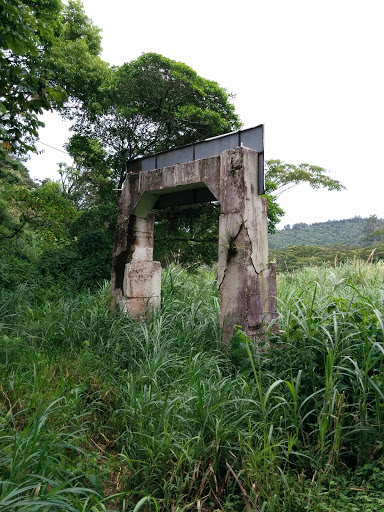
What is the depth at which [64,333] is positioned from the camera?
4871 mm

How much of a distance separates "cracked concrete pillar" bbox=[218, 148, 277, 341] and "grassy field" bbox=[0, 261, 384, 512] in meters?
0.41

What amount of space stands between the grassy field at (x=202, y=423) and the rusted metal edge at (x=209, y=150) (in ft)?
7.01

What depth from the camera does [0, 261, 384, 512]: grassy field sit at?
7.82 feet

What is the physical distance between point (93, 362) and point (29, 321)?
144cm

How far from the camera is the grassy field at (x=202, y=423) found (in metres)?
2.38

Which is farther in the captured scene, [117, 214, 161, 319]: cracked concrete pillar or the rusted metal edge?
[117, 214, 161, 319]: cracked concrete pillar

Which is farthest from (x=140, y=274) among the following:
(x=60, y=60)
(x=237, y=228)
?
(x=60, y=60)

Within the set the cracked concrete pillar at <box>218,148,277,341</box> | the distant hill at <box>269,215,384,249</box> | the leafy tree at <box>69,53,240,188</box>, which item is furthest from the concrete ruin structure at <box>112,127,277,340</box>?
the distant hill at <box>269,215,384,249</box>

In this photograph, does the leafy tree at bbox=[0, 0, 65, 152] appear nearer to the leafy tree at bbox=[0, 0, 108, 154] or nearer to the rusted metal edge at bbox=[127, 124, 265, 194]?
the leafy tree at bbox=[0, 0, 108, 154]

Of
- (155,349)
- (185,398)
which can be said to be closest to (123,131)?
(155,349)

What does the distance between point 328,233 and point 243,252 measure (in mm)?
37057

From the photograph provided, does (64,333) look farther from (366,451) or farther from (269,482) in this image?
(366,451)

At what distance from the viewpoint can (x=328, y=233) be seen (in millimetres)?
39094

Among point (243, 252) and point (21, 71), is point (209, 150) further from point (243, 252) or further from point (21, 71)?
point (21, 71)
